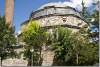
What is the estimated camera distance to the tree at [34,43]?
32.5 meters

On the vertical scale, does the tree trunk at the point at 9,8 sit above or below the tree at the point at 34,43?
above

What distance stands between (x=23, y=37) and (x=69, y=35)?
5403 millimetres

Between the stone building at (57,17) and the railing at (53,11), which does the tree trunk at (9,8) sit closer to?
the stone building at (57,17)

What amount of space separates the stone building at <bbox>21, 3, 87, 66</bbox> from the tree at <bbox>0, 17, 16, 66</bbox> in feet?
38.9

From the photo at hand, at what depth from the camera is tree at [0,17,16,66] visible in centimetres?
2697

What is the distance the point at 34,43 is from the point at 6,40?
557 cm

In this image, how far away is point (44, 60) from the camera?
34.9m

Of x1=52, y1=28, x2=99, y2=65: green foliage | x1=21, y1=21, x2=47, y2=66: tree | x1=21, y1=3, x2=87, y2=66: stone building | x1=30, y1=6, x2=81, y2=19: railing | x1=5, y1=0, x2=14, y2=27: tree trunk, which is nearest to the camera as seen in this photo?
x1=52, y1=28, x2=99, y2=65: green foliage

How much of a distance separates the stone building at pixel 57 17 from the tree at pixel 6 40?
11869 mm

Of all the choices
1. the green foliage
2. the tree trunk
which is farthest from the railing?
the green foliage

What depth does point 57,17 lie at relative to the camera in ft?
135

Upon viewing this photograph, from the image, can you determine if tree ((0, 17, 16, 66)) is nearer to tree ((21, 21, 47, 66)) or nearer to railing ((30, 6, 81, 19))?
tree ((21, 21, 47, 66))

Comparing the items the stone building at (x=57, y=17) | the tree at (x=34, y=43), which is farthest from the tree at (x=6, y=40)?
the stone building at (x=57, y=17)

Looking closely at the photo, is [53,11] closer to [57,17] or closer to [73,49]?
[57,17]
